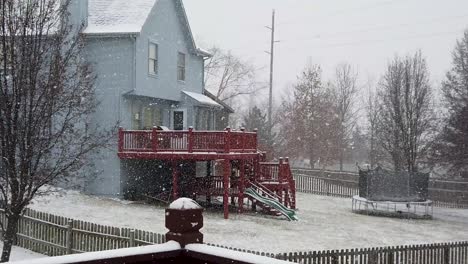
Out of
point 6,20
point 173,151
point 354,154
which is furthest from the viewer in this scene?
point 354,154

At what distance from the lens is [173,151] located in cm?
2239

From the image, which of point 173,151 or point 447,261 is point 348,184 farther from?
point 447,261

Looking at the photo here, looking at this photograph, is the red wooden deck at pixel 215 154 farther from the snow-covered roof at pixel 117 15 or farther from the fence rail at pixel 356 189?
the fence rail at pixel 356 189

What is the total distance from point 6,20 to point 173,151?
11.5 meters

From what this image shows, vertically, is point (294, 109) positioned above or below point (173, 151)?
above

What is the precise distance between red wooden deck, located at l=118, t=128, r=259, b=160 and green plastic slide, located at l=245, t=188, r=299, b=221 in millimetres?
1561

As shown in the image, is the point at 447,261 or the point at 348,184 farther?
the point at 348,184

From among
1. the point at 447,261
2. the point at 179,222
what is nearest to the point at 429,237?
the point at 447,261

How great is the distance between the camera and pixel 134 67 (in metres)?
25.5

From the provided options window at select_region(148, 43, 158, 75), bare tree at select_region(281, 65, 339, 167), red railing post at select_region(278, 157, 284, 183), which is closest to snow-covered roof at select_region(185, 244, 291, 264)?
red railing post at select_region(278, 157, 284, 183)

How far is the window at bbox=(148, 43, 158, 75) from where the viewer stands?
88.4 feet

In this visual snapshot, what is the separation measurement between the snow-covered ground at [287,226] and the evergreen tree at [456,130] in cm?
304

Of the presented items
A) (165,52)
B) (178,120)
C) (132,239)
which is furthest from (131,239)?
(178,120)

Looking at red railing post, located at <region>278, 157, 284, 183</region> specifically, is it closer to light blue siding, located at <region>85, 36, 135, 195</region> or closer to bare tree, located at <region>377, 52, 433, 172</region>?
light blue siding, located at <region>85, 36, 135, 195</region>
